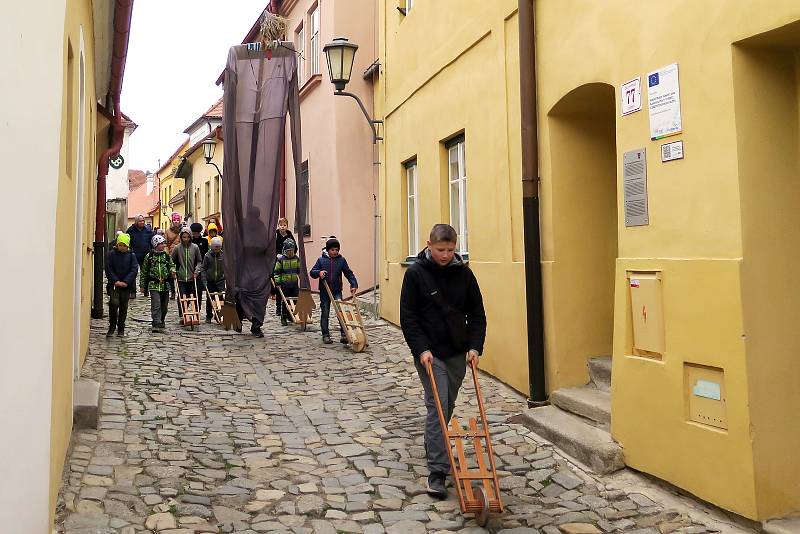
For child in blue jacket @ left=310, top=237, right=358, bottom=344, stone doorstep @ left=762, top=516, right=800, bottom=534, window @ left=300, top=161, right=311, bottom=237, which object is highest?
window @ left=300, top=161, right=311, bottom=237

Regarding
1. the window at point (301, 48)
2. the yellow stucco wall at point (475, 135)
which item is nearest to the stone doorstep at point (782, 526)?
the yellow stucco wall at point (475, 135)

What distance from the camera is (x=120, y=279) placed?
9852 millimetres

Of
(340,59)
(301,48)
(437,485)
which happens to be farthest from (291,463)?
(301,48)

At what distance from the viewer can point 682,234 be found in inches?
174

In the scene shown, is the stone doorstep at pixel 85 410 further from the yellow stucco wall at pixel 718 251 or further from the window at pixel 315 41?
the window at pixel 315 41

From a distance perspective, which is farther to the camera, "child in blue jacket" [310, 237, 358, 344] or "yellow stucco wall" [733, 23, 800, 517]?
"child in blue jacket" [310, 237, 358, 344]

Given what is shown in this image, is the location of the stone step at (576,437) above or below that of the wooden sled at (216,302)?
below

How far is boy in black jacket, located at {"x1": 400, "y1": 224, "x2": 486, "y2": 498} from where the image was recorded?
4.66 metres

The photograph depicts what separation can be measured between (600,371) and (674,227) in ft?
6.22

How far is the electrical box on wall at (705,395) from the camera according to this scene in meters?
4.09

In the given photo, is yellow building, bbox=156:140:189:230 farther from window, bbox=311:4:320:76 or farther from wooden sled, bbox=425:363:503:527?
wooden sled, bbox=425:363:503:527

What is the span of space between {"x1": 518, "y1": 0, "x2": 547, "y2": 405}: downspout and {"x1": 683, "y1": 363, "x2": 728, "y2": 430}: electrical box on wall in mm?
1943

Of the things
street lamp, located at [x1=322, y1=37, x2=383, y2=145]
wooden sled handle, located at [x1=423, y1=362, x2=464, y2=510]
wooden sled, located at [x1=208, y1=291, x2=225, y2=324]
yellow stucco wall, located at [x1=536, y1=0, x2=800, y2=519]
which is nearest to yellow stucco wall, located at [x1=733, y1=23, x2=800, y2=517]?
yellow stucco wall, located at [x1=536, y1=0, x2=800, y2=519]

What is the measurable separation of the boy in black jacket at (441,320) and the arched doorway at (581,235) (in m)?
1.58
